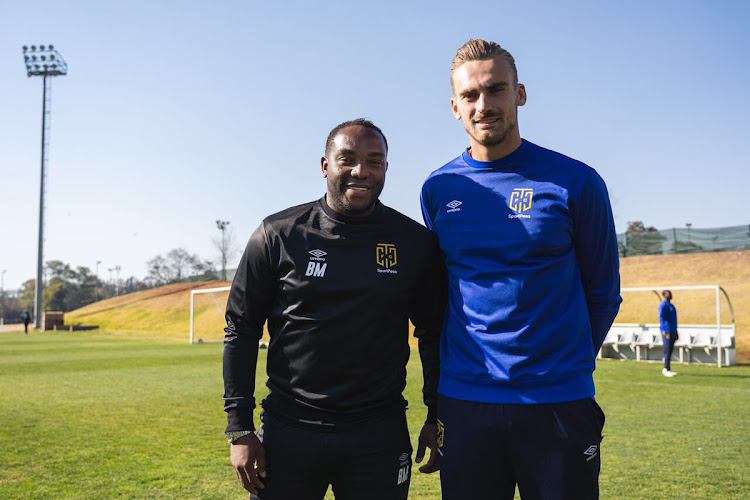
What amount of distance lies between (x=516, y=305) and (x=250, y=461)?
1249 mm

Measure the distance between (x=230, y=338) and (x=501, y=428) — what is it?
1202 millimetres

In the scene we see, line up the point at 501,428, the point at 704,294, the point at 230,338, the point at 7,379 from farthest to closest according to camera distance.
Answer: the point at 704,294 < the point at 7,379 < the point at 230,338 < the point at 501,428

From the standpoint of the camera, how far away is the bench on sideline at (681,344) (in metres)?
18.5

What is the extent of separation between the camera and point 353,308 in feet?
9.07

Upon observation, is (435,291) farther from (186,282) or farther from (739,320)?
(186,282)

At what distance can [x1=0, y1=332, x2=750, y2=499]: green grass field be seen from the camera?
571 centimetres

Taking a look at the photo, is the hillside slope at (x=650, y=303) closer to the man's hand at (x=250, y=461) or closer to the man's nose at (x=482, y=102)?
the man's nose at (x=482, y=102)

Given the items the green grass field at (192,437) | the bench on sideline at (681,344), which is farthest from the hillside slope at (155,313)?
A: the green grass field at (192,437)

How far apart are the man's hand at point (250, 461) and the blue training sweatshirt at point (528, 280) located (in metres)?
0.80

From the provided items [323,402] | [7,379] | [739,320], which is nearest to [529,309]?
[323,402]

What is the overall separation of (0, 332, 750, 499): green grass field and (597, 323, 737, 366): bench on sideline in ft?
12.1

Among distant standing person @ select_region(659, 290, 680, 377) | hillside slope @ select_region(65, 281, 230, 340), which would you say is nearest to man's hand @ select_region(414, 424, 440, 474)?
distant standing person @ select_region(659, 290, 680, 377)

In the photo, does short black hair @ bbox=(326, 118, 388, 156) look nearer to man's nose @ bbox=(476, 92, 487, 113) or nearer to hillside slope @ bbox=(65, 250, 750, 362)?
man's nose @ bbox=(476, 92, 487, 113)

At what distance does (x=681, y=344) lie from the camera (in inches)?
750
